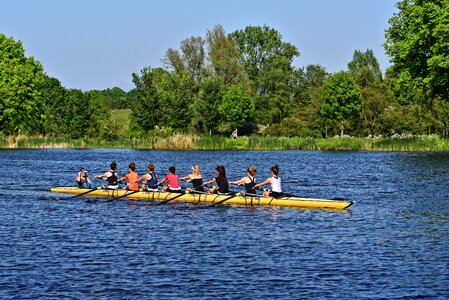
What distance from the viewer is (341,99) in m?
110

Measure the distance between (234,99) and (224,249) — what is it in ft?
311

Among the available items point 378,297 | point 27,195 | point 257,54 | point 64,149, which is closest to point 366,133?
point 64,149

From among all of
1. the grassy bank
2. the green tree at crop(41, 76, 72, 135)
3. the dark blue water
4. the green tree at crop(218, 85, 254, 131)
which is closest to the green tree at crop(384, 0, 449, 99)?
the grassy bank

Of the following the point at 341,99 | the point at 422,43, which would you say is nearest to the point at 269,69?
the point at 341,99

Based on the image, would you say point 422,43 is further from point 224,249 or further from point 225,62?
point 225,62

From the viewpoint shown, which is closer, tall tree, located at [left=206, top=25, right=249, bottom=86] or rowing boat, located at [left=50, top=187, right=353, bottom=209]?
rowing boat, located at [left=50, top=187, right=353, bottom=209]

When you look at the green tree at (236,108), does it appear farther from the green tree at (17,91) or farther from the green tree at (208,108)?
the green tree at (17,91)

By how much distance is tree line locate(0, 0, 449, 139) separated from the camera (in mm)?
99125

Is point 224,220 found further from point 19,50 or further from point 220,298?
point 19,50

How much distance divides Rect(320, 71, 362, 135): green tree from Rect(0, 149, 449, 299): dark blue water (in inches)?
2592

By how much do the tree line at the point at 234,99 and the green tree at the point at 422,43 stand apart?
5.7 inches

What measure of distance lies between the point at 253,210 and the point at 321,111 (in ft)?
256

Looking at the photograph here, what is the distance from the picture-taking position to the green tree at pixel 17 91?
9962 cm

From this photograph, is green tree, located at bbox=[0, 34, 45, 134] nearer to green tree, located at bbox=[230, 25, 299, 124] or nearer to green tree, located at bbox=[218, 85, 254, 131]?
green tree, located at bbox=[218, 85, 254, 131]
